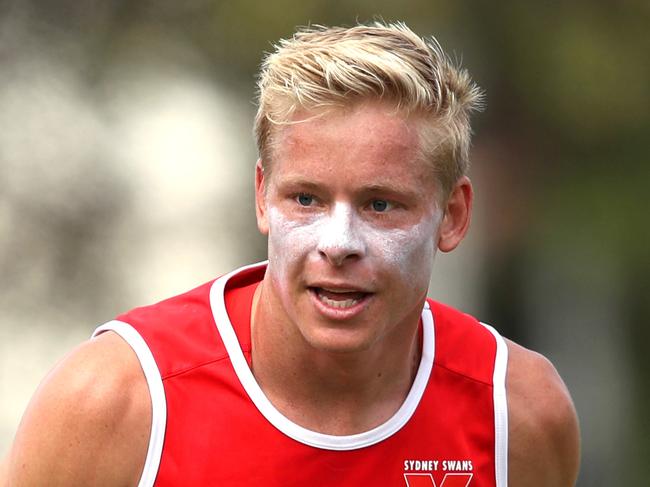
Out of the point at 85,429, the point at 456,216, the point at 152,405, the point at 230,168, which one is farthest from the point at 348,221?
the point at 230,168

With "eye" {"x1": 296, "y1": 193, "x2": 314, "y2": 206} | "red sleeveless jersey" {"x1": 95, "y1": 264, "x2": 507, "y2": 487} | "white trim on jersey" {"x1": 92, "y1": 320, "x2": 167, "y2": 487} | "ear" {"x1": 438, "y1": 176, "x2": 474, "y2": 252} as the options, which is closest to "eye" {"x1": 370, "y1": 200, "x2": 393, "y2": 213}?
"eye" {"x1": 296, "y1": 193, "x2": 314, "y2": 206}

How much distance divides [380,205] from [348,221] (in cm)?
10

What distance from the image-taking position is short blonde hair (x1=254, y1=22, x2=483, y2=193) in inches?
95.1

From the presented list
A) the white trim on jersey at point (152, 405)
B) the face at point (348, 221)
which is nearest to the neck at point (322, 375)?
the face at point (348, 221)

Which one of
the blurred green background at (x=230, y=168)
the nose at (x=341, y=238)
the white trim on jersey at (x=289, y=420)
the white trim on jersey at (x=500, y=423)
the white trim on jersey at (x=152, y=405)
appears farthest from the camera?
the blurred green background at (x=230, y=168)

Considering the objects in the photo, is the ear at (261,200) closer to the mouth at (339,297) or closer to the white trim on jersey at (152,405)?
the mouth at (339,297)

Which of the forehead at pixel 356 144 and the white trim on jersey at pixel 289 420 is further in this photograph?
the white trim on jersey at pixel 289 420

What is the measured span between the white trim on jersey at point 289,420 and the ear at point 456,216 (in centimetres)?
28

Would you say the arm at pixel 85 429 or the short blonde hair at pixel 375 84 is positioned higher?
the short blonde hair at pixel 375 84

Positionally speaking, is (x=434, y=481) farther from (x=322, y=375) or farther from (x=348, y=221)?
(x=348, y=221)

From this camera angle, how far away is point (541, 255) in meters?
5.52

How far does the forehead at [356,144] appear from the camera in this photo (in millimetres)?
2369

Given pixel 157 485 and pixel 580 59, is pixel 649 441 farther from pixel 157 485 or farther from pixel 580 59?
pixel 157 485

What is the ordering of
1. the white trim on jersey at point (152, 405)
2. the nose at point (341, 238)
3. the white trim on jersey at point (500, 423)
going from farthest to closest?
1. the white trim on jersey at point (500, 423)
2. the white trim on jersey at point (152, 405)
3. the nose at point (341, 238)
